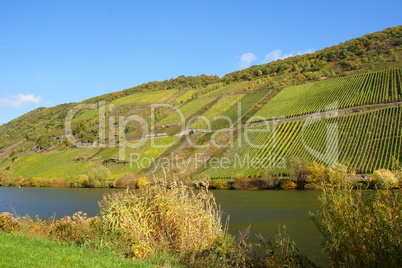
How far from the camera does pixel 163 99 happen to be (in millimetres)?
114062

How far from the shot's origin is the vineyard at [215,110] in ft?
247

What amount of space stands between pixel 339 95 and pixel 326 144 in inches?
719

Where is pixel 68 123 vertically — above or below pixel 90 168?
above

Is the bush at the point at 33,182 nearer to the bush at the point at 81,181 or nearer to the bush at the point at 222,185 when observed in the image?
the bush at the point at 81,181

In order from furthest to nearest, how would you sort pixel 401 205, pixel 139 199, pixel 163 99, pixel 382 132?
pixel 163 99 < pixel 382 132 < pixel 139 199 < pixel 401 205

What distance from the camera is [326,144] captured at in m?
48.1

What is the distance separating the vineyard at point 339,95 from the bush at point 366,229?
163ft

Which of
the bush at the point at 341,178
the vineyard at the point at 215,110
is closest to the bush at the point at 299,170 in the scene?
the bush at the point at 341,178

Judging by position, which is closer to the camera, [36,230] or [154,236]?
[154,236]

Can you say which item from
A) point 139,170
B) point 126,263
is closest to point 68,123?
point 139,170

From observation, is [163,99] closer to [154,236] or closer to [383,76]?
[383,76]

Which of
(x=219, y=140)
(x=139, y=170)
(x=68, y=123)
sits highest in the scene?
(x=68, y=123)

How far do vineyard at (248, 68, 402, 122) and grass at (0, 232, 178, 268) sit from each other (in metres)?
53.6

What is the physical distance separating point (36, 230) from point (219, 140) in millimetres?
48659
